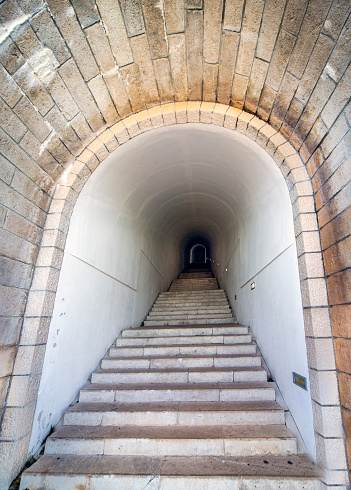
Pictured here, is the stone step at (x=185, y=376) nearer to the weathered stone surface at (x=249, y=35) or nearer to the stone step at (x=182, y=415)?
the stone step at (x=182, y=415)

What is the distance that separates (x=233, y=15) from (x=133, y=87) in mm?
1147

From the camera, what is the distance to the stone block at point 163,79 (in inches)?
99.3

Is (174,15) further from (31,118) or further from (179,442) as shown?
(179,442)

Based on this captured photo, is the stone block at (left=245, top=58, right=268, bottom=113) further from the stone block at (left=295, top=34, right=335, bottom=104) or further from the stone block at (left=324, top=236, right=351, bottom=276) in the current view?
the stone block at (left=324, top=236, right=351, bottom=276)

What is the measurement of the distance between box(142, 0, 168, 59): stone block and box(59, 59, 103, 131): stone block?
2.49 feet

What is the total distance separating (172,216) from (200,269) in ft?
19.4

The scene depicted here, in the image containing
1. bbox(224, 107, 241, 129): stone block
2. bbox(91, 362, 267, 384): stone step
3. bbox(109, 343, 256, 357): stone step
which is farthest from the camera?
bbox(109, 343, 256, 357): stone step

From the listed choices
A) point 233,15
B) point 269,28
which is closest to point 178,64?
point 233,15

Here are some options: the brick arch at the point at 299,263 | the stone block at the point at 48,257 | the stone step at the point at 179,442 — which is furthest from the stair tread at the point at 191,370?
the stone block at the point at 48,257

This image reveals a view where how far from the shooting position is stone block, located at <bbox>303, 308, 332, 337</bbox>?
2.07 metres

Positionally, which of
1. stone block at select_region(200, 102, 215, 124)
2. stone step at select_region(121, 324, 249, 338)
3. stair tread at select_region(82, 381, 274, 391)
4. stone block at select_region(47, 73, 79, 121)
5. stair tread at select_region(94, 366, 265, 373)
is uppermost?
stone block at select_region(200, 102, 215, 124)

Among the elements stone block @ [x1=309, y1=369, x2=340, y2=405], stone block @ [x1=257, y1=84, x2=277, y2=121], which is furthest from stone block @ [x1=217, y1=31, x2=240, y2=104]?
stone block @ [x1=309, y1=369, x2=340, y2=405]

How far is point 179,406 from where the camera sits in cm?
271

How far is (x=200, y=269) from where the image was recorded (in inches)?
485
